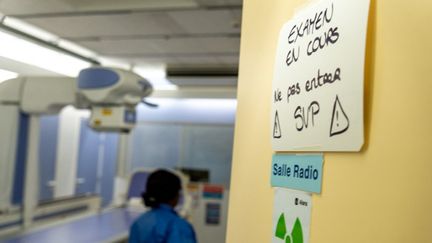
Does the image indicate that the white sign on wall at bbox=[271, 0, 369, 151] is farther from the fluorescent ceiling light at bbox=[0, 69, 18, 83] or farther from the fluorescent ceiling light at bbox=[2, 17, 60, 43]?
the fluorescent ceiling light at bbox=[2, 17, 60, 43]

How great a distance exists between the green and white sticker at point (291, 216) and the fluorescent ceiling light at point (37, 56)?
7.88ft

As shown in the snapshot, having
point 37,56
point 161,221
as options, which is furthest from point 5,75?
point 161,221

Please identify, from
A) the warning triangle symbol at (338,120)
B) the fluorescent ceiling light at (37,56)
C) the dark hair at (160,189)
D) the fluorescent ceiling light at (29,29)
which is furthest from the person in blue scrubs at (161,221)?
the fluorescent ceiling light at (29,29)

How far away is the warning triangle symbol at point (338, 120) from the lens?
69 centimetres

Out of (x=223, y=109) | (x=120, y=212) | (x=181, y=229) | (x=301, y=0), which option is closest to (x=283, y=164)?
(x=301, y=0)

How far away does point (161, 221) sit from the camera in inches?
86.2

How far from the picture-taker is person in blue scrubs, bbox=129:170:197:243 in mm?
2164

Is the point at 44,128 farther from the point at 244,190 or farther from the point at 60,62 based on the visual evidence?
Answer: the point at 244,190

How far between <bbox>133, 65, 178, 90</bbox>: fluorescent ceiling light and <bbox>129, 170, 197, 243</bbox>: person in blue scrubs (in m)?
3.04

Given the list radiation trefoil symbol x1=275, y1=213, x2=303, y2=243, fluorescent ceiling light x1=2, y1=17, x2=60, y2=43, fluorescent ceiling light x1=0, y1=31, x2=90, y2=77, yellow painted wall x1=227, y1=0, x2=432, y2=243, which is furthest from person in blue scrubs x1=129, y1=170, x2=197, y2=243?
fluorescent ceiling light x1=2, y1=17, x2=60, y2=43

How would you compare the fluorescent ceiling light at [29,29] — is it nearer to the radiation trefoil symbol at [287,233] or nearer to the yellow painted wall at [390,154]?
the radiation trefoil symbol at [287,233]

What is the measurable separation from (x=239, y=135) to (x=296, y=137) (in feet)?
1.28

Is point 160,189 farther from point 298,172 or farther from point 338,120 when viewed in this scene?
point 338,120

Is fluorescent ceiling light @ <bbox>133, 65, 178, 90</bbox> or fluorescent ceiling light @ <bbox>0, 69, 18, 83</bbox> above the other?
fluorescent ceiling light @ <bbox>133, 65, 178, 90</bbox>
